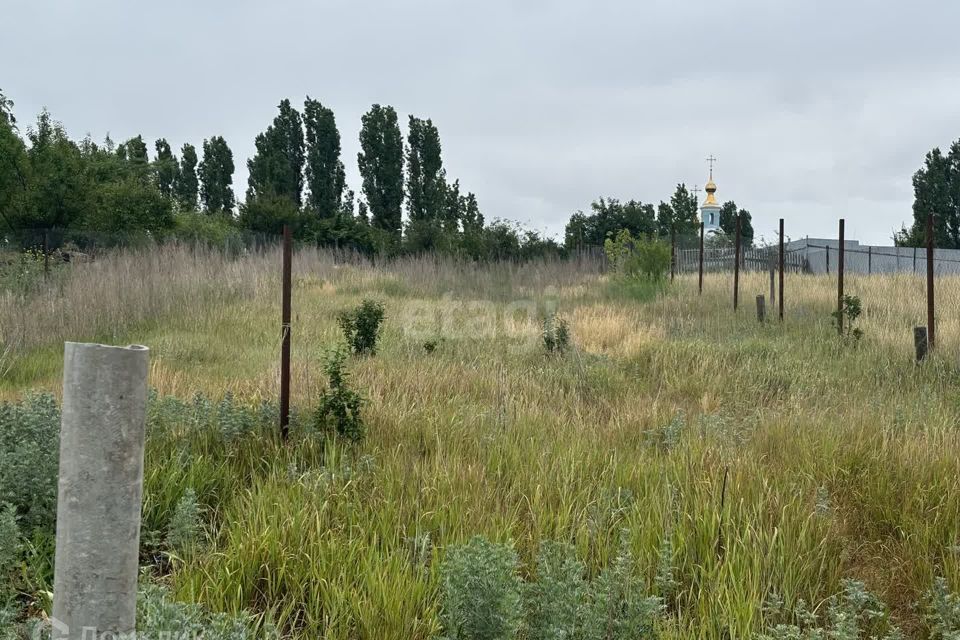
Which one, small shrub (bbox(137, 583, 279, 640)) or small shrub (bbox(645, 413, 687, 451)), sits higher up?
small shrub (bbox(645, 413, 687, 451))

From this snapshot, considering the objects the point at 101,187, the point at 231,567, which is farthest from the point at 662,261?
the point at 101,187

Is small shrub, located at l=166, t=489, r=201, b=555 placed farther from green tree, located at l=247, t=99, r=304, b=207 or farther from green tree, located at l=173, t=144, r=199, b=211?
green tree, located at l=173, t=144, r=199, b=211

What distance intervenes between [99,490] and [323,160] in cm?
3369

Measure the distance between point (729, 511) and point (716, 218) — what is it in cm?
5500

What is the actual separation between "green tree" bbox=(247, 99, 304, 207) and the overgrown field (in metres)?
26.7

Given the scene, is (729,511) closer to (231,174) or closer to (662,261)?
(662,261)

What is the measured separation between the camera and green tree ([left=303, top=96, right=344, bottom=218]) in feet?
108

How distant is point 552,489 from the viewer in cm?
296

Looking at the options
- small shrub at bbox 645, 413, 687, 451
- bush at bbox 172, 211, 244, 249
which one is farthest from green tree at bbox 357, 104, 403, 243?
small shrub at bbox 645, 413, 687, 451

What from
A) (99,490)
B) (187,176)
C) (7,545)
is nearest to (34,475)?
(7,545)

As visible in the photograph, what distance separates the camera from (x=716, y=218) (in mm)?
54188

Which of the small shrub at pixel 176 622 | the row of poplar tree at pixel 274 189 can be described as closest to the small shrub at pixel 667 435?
the small shrub at pixel 176 622

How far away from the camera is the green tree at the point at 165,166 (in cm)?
3723

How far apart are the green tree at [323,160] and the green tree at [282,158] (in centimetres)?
53
